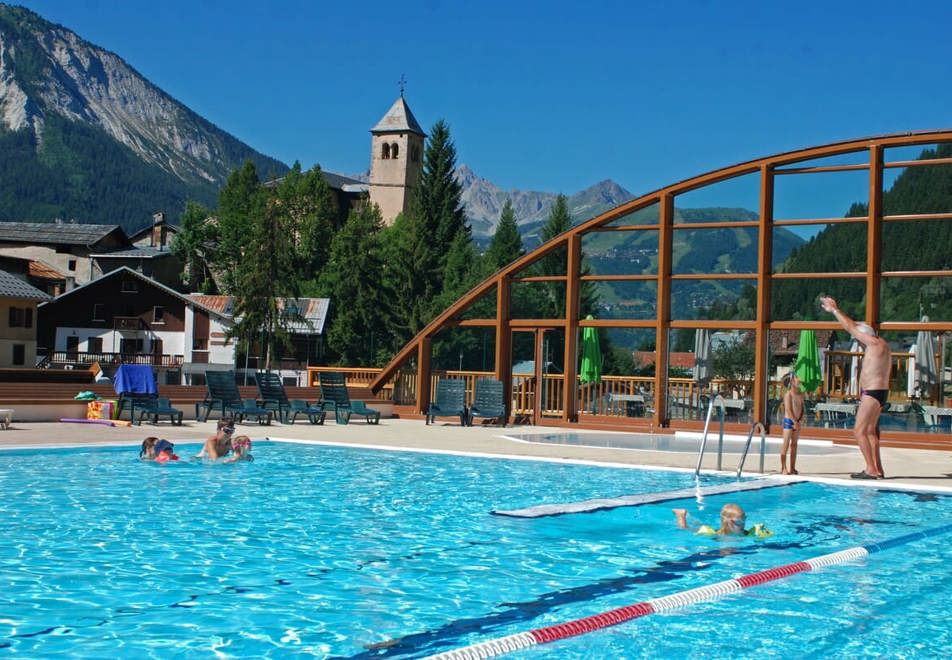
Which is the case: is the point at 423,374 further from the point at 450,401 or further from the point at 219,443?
the point at 219,443

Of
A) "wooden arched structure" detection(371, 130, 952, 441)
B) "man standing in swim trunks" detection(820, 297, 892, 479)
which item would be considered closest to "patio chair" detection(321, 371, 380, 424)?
"wooden arched structure" detection(371, 130, 952, 441)

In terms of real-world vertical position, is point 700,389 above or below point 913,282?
below

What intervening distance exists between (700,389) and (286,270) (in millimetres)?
25059

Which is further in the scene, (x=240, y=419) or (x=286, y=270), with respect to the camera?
(x=286, y=270)

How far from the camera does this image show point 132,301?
64.4 metres

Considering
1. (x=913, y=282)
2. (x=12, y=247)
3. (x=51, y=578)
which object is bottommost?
(x=51, y=578)

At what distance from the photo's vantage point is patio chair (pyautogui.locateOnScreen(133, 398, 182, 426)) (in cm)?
1911

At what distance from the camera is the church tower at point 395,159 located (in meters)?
107

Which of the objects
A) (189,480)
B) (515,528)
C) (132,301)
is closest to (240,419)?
(189,480)

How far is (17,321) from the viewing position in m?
54.5

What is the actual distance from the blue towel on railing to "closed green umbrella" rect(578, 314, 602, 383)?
9106 millimetres

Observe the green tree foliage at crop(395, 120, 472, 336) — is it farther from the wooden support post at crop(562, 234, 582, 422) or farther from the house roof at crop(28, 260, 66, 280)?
the wooden support post at crop(562, 234, 582, 422)

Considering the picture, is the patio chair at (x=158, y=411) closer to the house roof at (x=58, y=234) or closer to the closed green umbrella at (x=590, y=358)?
the closed green umbrella at (x=590, y=358)

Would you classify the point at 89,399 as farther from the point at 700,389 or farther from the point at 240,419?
the point at 700,389
